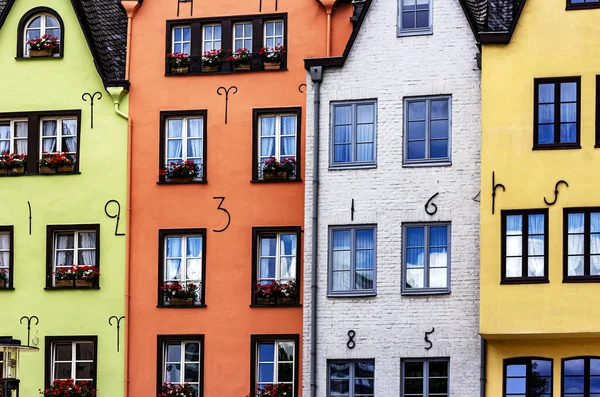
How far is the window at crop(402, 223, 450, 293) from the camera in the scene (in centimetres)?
4450

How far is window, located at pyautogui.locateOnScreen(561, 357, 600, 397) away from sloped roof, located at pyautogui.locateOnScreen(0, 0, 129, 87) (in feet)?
49.5

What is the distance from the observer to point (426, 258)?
147 feet

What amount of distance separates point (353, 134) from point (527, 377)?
26.1ft

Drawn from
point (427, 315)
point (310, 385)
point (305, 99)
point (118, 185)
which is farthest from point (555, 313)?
point (118, 185)

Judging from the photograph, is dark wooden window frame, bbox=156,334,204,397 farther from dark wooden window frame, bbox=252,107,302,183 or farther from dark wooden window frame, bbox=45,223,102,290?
dark wooden window frame, bbox=252,107,302,183

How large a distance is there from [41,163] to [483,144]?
→ 1301cm

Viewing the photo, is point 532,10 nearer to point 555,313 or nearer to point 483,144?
point 483,144

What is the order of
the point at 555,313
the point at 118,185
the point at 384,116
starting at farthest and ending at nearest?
the point at 118,185
the point at 384,116
the point at 555,313

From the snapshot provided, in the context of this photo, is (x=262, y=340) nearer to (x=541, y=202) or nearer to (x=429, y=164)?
(x=429, y=164)

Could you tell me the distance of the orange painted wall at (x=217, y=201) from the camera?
47.1 m

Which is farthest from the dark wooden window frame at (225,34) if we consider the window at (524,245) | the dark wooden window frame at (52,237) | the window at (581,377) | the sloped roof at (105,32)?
the window at (581,377)

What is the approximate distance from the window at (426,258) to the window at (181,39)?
8.98 m

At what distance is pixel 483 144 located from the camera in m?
43.9

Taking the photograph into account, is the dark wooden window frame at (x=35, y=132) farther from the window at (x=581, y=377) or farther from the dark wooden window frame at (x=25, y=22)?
the window at (x=581, y=377)
